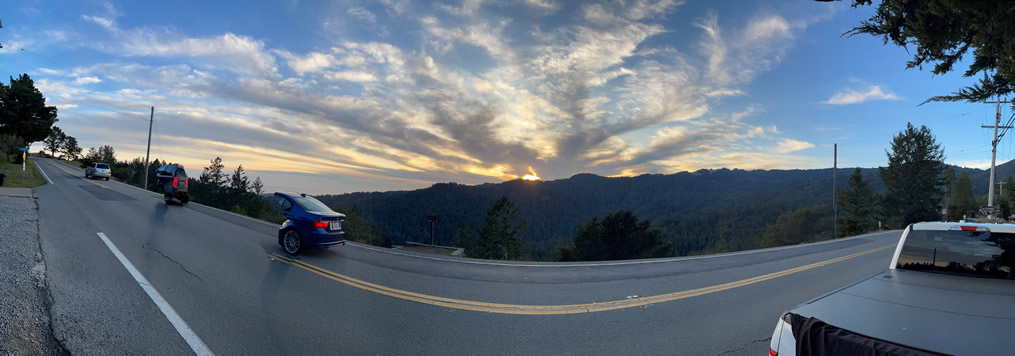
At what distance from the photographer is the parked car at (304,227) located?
28.1ft

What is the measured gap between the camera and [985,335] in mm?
2479

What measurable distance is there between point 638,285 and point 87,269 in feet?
32.5

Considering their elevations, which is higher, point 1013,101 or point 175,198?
point 1013,101

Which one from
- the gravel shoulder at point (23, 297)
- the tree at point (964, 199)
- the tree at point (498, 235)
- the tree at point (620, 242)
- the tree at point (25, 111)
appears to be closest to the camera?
the gravel shoulder at point (23, 297)

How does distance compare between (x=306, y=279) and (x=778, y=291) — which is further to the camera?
(x=778, y=291)

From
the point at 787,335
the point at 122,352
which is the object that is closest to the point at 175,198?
the point at 122,352

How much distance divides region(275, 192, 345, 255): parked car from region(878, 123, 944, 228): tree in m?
61.7

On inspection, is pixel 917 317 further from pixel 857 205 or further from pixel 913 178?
pixel 913 178

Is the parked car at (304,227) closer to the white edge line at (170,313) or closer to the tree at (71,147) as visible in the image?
the white edge line at (170,313)

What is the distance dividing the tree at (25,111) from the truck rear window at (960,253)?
228 feet

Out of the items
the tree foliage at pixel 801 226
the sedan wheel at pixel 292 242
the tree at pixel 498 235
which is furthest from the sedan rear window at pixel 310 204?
the tree foliage at pixel 801 226

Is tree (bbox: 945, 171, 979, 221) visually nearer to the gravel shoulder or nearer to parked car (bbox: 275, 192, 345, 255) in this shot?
parked car (bbox: 275, 192, 345, 255)

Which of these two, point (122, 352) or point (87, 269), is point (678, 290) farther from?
point (87, 269)

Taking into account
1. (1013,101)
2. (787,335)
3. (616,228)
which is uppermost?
(1013,101)
